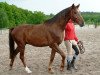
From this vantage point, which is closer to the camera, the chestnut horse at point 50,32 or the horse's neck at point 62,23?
the chestnut horse at point 50,32

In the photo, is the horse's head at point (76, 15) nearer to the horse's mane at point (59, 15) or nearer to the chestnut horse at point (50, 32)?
the chestnut horse at point (50, 32)

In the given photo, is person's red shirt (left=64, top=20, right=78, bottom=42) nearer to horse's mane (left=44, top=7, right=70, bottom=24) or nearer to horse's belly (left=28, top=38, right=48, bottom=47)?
horse's mane (left=44, top=7, right=70, bottom=24)

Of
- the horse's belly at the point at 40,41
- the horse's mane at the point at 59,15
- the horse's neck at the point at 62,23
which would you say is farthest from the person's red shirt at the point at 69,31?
the horse's belly at the point at 40,41

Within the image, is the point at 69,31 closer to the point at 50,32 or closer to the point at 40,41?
the point at 50,32

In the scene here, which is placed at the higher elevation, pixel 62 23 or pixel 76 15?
pixel 76 15

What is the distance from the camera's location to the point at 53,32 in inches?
372

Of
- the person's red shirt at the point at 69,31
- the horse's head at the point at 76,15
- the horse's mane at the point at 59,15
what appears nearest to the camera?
the horse's head at the point at 76,15

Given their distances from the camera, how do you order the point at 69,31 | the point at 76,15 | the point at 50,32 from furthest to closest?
1. the point at 69,31
2. the point at 50,32
3. the point at 76,15

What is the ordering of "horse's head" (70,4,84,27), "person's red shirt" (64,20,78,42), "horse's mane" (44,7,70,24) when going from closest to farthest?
"horse's head" (70,4,84,27)
"horse's mane" (44,7,70,24)
"person's red shirt" (64,20,78,42)

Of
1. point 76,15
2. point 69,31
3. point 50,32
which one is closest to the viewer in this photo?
point 76,15

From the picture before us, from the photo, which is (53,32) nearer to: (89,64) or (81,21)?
(81,21)

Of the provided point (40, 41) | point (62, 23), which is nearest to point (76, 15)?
point (62, 23)

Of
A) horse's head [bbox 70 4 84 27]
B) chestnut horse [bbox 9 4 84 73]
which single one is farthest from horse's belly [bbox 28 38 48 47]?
horse's head [bbox 70 4 84 27]

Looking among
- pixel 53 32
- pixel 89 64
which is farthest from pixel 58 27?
pixel 89 64
